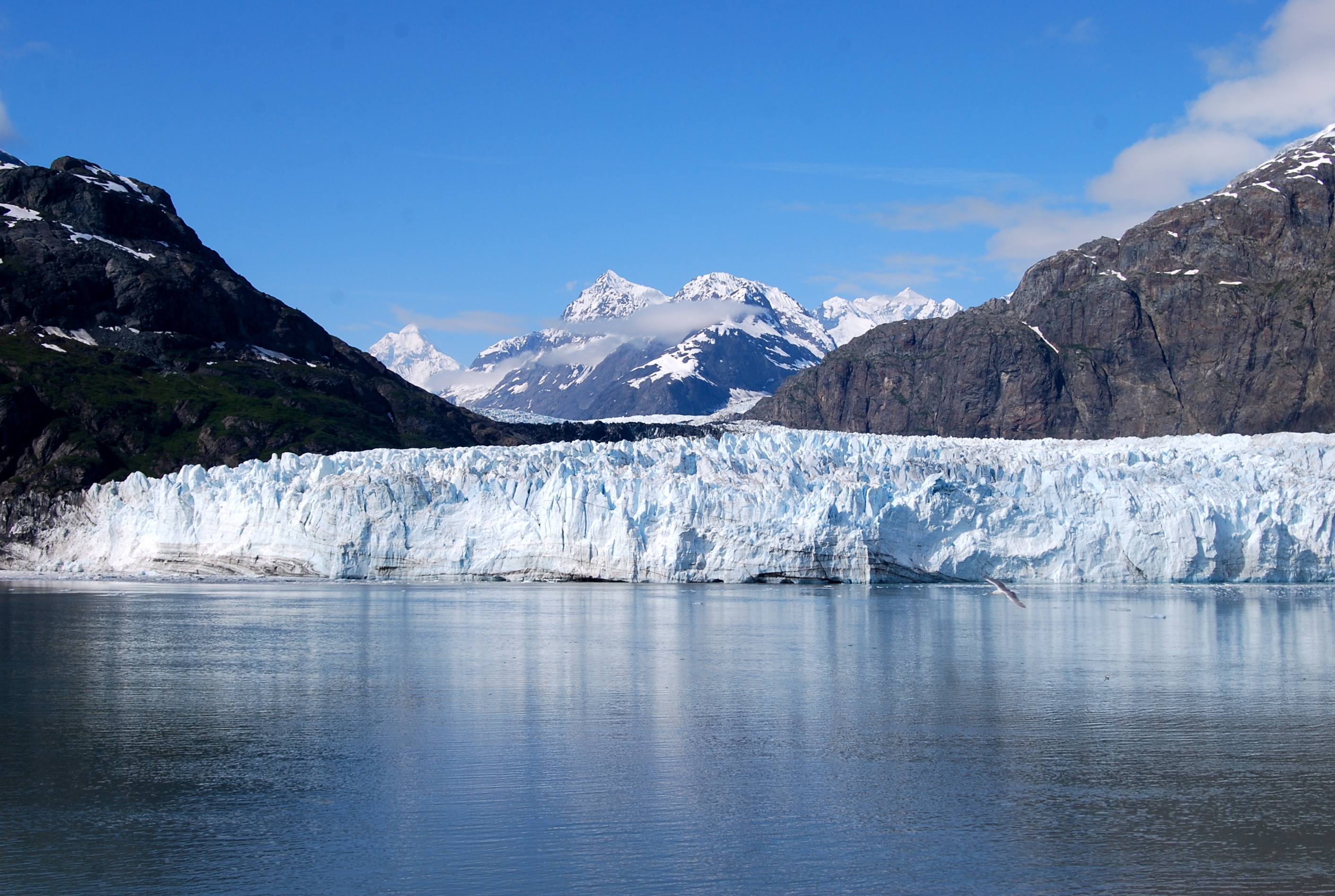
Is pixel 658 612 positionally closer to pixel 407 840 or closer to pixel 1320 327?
pixel 407 840

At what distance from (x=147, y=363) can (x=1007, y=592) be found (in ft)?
201

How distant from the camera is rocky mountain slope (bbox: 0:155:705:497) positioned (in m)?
59.7

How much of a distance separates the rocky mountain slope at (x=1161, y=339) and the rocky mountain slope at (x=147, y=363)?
35.2 metres

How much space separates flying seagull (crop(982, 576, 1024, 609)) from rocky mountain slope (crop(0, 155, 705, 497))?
136ft

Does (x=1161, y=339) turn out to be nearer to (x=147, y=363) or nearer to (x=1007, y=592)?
(x=1007, y=592)

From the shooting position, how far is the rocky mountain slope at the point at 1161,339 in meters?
91.0

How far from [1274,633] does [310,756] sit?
2153 centimetres

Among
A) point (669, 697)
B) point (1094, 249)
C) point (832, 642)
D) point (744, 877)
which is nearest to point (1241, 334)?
point (1094, 249)

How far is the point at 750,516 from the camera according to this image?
36031mm

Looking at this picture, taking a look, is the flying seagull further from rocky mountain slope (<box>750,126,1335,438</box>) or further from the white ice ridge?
rocky mountain slope (<box>750,126,1335,438</box>)

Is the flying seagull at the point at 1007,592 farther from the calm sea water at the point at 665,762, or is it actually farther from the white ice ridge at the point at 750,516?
the calm sea water at the point at 665,762

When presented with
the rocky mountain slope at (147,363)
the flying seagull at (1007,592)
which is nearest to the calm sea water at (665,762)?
the flying seagull at (1007,592)

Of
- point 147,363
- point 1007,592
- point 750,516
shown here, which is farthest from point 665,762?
point 147,363

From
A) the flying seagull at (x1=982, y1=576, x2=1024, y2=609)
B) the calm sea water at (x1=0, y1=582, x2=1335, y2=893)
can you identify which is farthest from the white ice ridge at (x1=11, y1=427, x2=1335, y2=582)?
the calm sea water at (x1=0, y1=582, x2=1335, y2=893)
